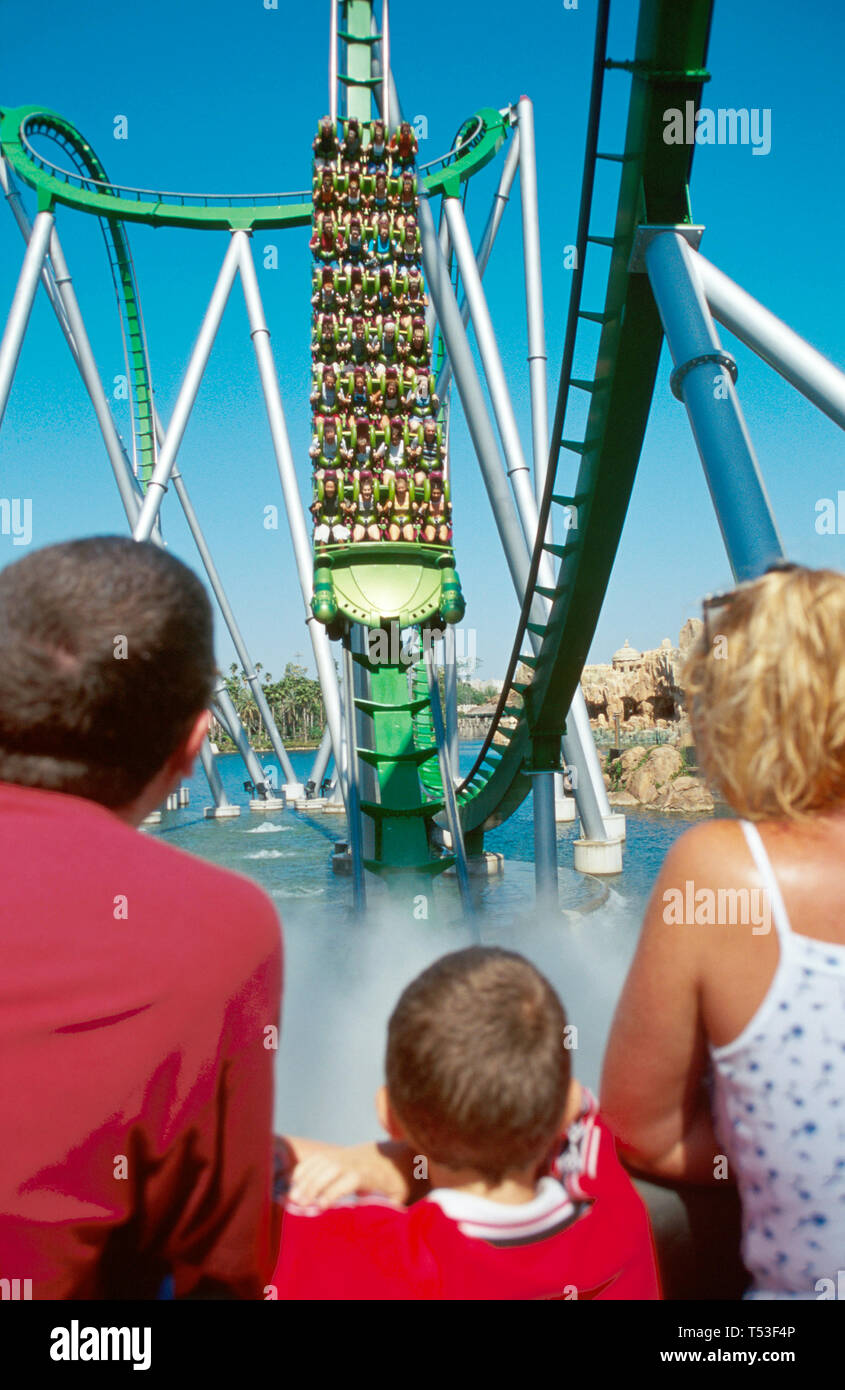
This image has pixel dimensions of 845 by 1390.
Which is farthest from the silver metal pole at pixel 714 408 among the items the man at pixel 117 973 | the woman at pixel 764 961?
the man at pixel 117 973

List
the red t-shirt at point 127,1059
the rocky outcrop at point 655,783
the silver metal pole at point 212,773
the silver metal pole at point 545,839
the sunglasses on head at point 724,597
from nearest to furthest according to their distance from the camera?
the red t-shirt at point 127,1059 < the sunglasses on head at point 724,597 < the silver metal pole at point 545,839 < the silver metal pole at point 212,773 < the rocky outcrop at point 655,783

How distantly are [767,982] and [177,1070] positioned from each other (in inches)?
20.8

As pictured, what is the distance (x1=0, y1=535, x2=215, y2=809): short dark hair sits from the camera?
32.1 inches

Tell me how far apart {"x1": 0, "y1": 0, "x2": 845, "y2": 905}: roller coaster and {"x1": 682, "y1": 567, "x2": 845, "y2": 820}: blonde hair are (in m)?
1.85

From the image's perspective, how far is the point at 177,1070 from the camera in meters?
0.75

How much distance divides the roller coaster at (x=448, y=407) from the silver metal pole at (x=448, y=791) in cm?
3

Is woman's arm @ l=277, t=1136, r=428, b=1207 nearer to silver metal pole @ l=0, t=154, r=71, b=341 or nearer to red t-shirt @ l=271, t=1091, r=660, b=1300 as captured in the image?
red t-shirt @ l=271, t=1091, r=660, b=1300

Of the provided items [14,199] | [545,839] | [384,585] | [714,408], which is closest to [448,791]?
[545,839]

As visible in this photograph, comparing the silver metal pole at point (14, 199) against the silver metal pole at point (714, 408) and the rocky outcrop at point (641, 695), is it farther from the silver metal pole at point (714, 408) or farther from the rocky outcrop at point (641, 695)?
the rocky outcrop at point (641, 695)

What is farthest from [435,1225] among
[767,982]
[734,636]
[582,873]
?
[582,873]

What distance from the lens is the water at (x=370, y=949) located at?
10.6ft

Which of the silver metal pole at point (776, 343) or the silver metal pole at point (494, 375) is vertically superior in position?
the silver metal pole at point (494, 375)

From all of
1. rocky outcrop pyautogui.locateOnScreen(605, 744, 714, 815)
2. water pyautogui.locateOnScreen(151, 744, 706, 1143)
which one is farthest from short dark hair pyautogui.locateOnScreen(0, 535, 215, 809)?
rocky outcrop pyautogui.locateOnScreen(605, 744, 714, 815)

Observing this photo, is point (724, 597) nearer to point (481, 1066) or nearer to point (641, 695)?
point (481, 1066)
